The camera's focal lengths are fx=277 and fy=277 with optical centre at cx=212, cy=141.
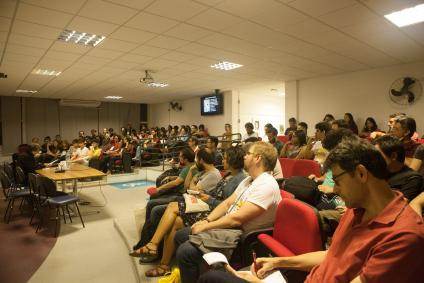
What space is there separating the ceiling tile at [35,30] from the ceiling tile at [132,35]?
31.8 inches

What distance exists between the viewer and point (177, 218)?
265cm

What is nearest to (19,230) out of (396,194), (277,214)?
(277,214)

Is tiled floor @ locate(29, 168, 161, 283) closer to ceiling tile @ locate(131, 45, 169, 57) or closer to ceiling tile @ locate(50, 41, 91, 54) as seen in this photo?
ceiling tile @ locate(131, 45, 169, 57)

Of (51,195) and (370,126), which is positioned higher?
(370,126)

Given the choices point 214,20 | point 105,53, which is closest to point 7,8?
point 105,53

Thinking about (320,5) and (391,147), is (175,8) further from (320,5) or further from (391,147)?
(391,147)

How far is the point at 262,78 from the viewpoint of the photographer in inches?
308

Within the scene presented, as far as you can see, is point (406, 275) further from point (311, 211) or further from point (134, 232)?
point (134, 232)

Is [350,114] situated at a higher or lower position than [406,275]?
higher

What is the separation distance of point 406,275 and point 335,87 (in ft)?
23.7

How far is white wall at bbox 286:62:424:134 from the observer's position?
20.0ft

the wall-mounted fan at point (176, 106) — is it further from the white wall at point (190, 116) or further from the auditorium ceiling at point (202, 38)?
the auditorium ceiling at point (202, 38)

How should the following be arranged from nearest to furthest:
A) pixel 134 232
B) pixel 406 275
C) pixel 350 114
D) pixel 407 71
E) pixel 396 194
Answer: pixel 406 275, pixel 396 194, pixel 134 232, pixel 407 71, pixel 350 114

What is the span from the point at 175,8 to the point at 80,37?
1.99 metres
